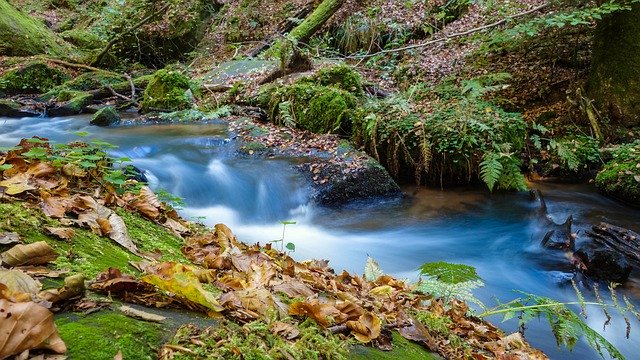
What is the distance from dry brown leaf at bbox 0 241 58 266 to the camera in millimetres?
1445

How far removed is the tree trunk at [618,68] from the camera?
750 cm

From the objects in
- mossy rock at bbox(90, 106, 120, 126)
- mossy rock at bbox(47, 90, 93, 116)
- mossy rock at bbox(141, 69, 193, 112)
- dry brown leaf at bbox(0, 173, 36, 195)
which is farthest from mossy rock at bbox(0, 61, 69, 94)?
dry brown leaf at bbox(0, 173, 36, 195)

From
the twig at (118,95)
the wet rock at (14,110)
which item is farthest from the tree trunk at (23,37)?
the wet rock at (14,110)

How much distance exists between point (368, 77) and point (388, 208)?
5.16 meters

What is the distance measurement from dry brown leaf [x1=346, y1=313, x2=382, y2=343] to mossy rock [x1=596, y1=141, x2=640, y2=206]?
649cm

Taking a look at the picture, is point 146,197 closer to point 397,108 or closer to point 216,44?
point 397,108

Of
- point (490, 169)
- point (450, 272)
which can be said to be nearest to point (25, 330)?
point (450, 272)

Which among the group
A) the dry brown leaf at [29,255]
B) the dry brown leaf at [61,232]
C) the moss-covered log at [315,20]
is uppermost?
the moss-covered log at [315,20]

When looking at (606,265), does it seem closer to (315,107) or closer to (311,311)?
(311,311)

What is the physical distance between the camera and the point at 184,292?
1.47m

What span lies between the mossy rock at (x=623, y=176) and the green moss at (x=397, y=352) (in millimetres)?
6105

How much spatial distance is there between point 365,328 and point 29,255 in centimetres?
121

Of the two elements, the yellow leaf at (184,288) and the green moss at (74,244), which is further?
the green moss at (74,244)

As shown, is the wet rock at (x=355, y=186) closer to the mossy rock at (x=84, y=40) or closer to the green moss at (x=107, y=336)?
the green moss at (x=107, y=336)
